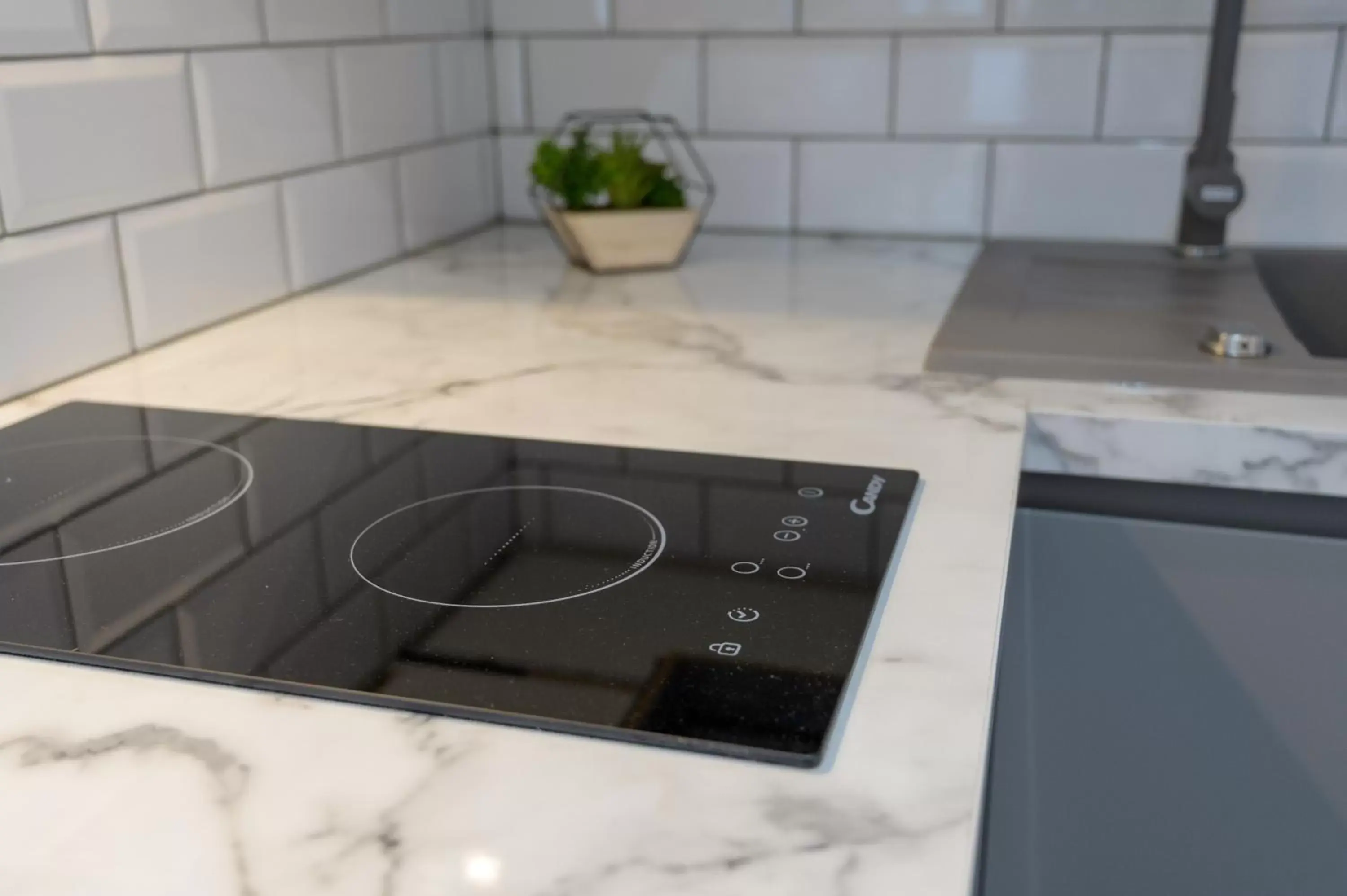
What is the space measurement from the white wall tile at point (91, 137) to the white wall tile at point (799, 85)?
62 centimetres

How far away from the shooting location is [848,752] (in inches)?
16.2

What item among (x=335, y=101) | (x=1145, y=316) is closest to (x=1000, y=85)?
(x=1145, y=316)

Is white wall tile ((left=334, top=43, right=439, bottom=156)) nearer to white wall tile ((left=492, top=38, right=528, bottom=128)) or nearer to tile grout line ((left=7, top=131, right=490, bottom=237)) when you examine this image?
tile grout line ((left=7, top=131, right=490, bottom=237))

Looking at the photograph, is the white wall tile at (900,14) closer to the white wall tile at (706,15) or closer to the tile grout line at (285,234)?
the white wall tile at (706,15)

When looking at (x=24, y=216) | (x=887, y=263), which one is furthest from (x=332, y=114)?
(x=887, y=263)

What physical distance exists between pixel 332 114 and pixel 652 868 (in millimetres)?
971

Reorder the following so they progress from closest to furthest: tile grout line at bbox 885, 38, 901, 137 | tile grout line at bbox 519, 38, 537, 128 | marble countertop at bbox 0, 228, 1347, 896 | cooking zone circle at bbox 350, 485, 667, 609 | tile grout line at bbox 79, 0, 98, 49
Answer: marble countertop at bbox 0, 228, 1347, 896
cooking zone circle at bbox 350, 485, 667, 609
tile grout line at bbox 79, 0, 98, 49
tile grout line at bbox 885, 38, 901, 137
tile grout line at bbox 519, 38, 537, 128

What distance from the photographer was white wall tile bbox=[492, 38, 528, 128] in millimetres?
1440

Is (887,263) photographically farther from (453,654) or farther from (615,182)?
(453,654)

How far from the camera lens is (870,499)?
0.62 metres

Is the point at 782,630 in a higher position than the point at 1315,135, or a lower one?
lower

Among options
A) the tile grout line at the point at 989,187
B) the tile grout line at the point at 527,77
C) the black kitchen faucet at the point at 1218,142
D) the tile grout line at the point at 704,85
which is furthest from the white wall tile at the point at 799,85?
the black kitchen faucet at the point at 1218,142

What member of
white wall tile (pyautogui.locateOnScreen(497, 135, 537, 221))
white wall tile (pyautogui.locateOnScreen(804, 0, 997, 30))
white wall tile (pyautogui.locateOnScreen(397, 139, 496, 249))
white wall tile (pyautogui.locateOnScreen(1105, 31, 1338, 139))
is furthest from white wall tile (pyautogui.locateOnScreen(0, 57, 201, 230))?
white wall tile (pyautogui.locateOnScreen(1105, 31, 1338, 139))

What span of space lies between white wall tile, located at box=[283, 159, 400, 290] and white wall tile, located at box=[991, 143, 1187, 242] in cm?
65
